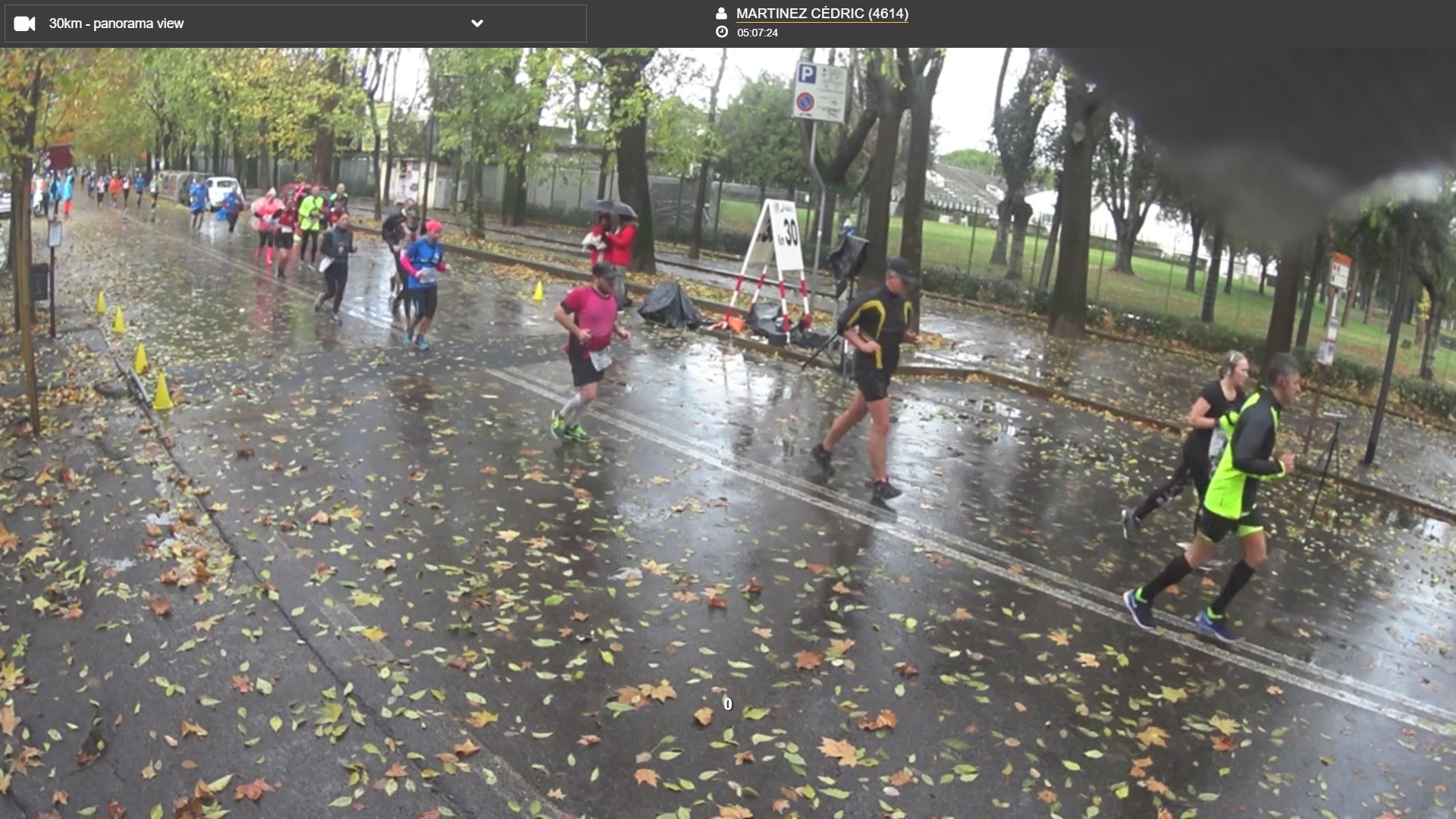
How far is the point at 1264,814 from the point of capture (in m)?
4.79

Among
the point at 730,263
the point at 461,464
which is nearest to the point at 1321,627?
the point at 461,464

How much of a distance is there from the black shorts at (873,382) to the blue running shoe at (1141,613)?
2.61 metres

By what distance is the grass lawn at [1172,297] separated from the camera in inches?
1041

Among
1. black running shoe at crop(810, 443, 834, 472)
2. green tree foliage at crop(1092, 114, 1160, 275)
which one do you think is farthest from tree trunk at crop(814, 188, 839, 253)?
black running shoe at crop(810, 443, 834, 472)

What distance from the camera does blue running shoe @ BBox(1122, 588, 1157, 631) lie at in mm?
6883

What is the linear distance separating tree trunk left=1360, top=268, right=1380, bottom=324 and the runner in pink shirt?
24571mm

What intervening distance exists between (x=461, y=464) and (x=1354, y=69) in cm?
735

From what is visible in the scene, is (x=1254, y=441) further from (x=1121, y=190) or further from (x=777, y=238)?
(x=1121, y=190)

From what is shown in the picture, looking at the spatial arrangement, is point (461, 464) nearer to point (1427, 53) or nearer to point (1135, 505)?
point (1135, 505)

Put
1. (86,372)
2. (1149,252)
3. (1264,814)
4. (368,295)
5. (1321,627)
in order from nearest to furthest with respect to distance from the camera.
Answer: (1264,814) < (1321,627) < (86,372) < (368,295) < (1149,252)

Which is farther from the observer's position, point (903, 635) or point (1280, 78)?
point (903, 635)

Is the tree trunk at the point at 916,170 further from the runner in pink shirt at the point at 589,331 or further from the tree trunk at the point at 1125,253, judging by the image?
the tree trunk at the point at 1125,253

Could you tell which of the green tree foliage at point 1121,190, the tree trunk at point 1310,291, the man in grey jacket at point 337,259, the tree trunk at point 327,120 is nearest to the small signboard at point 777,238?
the man in grey jacket at point 337,259

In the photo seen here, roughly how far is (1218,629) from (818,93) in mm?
10161
